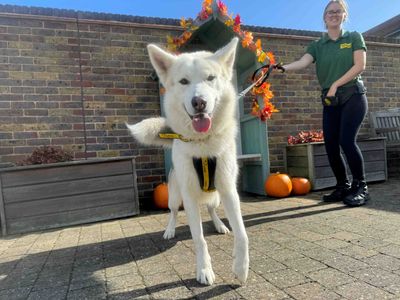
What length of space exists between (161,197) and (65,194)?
1.33 metres

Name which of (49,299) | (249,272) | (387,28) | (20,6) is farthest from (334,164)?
(387,28)

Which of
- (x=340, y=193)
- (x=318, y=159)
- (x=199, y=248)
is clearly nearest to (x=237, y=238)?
(x=199, y=248)

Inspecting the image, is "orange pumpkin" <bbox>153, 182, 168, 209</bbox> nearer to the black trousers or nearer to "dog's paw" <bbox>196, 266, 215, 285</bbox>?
the black trousers

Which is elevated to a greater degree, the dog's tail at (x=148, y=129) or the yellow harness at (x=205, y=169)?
the dog's tail at (x=148, y=129)

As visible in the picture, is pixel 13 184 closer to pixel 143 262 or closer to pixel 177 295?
pixel 143 262

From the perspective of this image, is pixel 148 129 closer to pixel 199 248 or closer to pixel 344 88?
pixel 199 248

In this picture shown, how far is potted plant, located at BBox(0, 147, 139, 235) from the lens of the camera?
11.9ft

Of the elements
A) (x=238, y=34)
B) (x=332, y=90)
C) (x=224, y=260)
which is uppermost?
(x=238, y=34)

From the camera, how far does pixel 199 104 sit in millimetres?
1913

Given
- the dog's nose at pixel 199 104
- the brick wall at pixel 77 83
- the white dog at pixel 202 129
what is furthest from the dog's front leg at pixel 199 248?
the brick wall at pixel 77 83

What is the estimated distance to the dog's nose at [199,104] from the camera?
1900 mm

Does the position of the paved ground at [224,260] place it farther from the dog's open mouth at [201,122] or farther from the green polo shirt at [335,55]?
the green polo shirt at [335,55]

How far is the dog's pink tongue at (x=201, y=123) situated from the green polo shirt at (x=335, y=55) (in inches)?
90.2

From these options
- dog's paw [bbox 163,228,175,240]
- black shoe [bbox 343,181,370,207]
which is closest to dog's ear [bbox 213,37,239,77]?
dog's paw [bbox 163,228,175,240]
